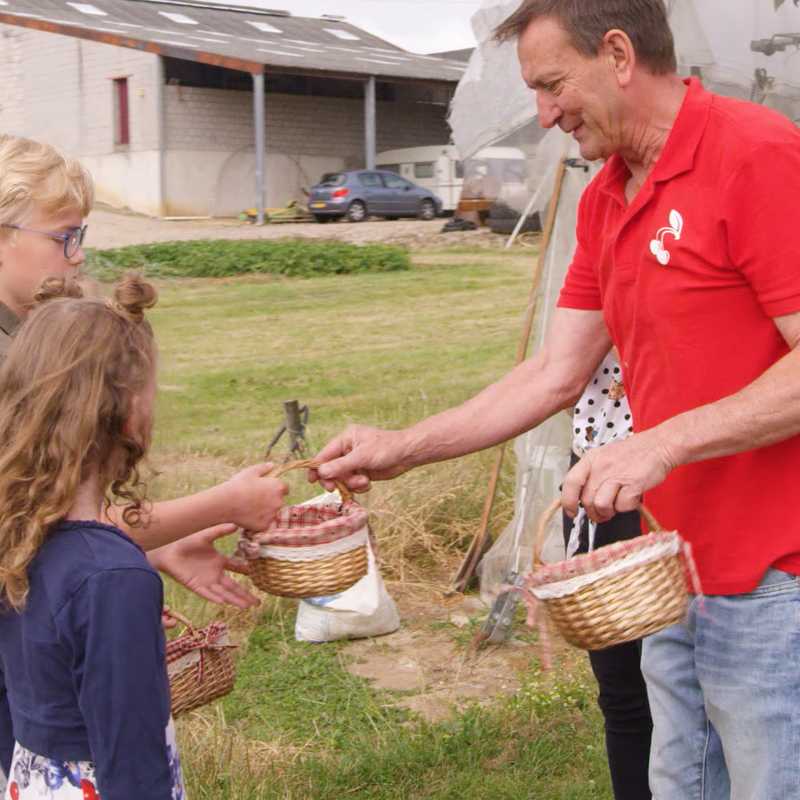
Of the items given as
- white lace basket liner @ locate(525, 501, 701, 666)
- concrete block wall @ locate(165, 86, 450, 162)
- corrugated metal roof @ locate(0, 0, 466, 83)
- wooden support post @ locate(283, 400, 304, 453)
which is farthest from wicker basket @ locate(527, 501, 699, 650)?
concrete block wall @ locate(165, 86, 450, 162)

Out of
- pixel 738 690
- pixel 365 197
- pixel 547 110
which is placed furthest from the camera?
pixel 365 197

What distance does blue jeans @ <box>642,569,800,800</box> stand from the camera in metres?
2.26

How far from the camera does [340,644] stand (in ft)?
16.8

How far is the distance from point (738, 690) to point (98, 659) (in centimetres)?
125

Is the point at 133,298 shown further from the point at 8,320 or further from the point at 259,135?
the point at 259,135

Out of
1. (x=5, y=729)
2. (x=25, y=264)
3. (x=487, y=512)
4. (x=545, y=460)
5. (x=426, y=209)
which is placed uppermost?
(x=25, y=264)

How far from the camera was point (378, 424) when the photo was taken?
7.70m

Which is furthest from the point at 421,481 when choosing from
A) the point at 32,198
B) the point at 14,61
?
the point at 14,61

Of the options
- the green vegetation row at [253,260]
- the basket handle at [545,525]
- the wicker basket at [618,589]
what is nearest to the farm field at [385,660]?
the basket handle at [545,525]

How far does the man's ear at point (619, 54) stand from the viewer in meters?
2.34

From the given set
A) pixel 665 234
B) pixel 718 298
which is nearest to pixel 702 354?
pixel 718 298

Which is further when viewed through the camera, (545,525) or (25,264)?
(25,264)

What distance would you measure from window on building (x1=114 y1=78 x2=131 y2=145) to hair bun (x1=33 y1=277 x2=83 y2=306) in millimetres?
30965

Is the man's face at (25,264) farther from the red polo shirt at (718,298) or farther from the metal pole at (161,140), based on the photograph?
the metal pole at (161,140)
